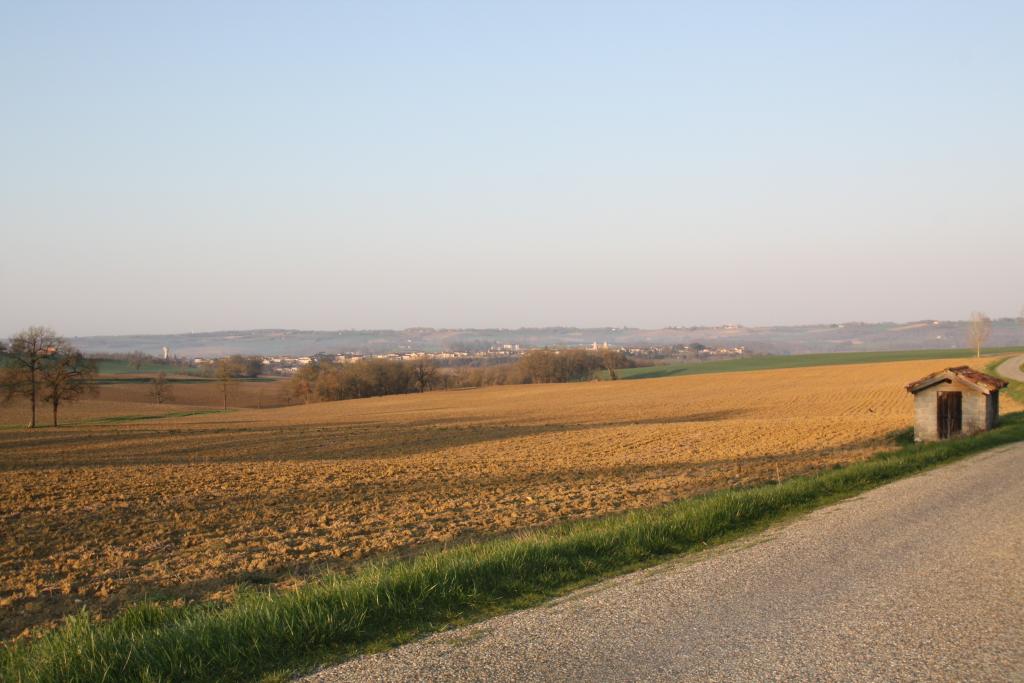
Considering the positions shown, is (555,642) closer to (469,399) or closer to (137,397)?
(469,399)

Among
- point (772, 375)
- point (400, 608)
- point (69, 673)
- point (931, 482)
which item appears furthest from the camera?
point (772, 375)

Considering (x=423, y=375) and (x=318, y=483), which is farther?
(x=423, y=375)

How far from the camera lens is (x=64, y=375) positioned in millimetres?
58312

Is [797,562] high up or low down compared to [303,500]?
up

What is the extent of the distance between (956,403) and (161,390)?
95.1 meters

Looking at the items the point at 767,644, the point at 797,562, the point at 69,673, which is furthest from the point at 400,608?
the point at 797,562

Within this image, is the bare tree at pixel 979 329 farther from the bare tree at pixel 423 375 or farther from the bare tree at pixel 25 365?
the bare tree at pixel 25 365

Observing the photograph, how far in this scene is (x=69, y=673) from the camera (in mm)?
6160

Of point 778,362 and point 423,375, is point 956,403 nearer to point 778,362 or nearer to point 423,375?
point 423,375

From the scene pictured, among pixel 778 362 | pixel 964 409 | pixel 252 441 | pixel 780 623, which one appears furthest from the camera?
pixel 778 362

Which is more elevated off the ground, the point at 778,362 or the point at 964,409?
the point at 964,409

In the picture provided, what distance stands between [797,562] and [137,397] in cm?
10924

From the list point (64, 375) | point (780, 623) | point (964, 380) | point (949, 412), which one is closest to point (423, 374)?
point (64, 375)

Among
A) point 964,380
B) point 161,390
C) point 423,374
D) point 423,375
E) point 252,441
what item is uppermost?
point 964,380
